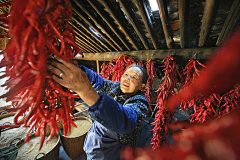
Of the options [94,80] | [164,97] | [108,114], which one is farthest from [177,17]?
[108,114]

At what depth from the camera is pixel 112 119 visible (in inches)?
32.4

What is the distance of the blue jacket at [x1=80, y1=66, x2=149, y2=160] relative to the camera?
0.81m

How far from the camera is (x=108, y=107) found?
806 mm

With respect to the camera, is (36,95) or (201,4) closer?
(36,95)

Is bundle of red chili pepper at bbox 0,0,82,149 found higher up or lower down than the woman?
higher up

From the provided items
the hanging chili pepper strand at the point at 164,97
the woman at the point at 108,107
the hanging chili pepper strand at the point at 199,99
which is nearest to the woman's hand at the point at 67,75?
the woman at the point at 108,107

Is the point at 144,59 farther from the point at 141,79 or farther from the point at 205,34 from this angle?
the point at 205,34

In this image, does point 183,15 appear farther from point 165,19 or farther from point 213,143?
point 213,143

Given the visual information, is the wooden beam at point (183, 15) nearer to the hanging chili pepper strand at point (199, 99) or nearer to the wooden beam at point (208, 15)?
the wooden beam at point (208, 15)

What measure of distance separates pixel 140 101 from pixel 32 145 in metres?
3.03

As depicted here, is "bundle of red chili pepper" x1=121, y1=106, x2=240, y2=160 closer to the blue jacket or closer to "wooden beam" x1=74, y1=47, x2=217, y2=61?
the blue jacket

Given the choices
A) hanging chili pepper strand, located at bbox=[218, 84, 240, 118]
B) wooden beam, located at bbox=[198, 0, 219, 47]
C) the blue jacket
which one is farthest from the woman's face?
hanging chili pepper strand, located at bbox=[218, 84, 240, 118]

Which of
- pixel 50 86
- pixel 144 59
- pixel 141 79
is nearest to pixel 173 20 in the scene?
pixel 144 59

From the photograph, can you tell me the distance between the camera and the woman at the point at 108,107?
0.65 m
